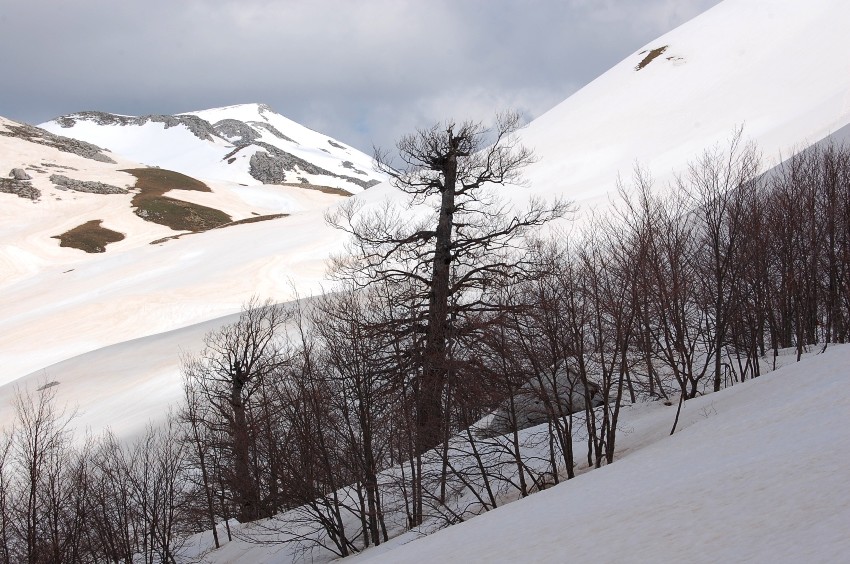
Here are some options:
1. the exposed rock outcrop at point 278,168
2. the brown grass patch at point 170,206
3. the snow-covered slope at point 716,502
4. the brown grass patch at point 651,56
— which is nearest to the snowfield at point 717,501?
the snow-covered slope at point 716,502

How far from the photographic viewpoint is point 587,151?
6022cm

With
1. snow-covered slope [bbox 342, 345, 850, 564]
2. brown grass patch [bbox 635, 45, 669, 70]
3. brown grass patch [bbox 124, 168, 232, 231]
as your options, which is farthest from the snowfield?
brown grass patch [bbox 124, 168, 232, 231]

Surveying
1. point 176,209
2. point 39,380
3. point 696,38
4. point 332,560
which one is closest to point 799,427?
point 332,560

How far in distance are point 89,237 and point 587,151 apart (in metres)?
57.1

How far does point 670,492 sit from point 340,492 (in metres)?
16.1

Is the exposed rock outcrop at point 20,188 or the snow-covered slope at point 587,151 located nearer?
the snow-covered slope at point 587,151

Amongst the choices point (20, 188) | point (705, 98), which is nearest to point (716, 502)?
point (705, 98)

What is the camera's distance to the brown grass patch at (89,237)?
71312 millimetres

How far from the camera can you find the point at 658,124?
61.2m

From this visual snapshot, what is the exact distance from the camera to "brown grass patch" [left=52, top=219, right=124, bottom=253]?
71312 millimetres

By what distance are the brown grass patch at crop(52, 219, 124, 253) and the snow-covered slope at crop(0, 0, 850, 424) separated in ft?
17.2

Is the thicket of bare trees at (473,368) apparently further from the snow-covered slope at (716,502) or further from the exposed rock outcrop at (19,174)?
the exposed rock outcrop at (19,174)

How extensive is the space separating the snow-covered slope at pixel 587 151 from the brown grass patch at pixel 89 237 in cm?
523

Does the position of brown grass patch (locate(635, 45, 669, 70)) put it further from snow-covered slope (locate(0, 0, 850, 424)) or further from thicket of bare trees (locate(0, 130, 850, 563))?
thicket of bare trees (locate(0, 130, 850, 563))
